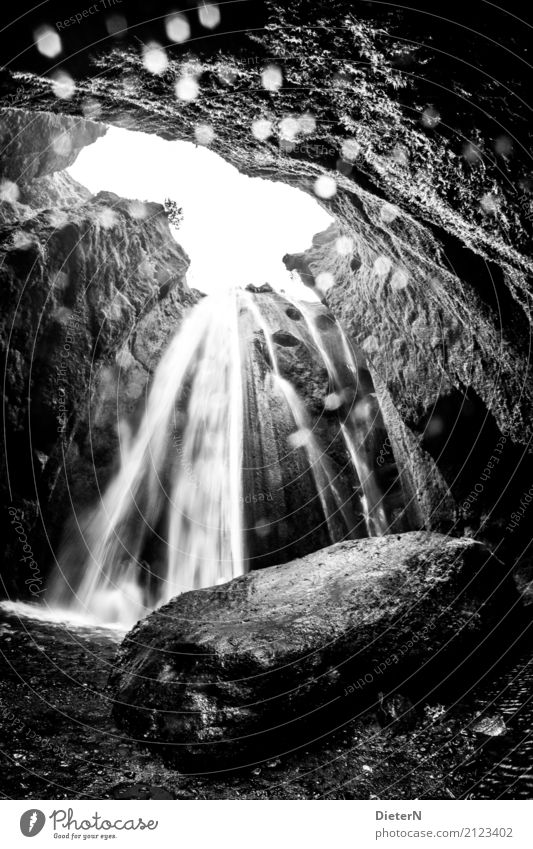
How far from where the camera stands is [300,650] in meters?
4.15

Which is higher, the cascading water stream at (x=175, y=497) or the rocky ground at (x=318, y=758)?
the cascading water stream at (x=175, y=497)

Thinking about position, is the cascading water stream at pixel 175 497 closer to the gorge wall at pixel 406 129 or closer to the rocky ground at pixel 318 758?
the rocky ground at pixel 318 758

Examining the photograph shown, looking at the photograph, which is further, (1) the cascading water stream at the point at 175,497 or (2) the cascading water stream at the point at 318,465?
(2) the cascading water stream at the point at 318,465

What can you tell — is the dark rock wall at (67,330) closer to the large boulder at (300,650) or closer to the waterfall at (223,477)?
the waterfall at (223,477)

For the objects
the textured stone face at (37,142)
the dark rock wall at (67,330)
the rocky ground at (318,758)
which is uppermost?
the textured stone face at (37,142)

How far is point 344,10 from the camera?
3023 millimetres

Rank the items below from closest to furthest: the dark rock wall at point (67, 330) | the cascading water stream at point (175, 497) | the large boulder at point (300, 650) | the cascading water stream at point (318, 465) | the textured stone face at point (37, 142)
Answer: the large boulder at point (300, 650), the dark rock wall at point (67, 330), the textured stone face at point (37, 142), the cascading water stream at point (175, 497), the cascading water stream at point (318, 465)

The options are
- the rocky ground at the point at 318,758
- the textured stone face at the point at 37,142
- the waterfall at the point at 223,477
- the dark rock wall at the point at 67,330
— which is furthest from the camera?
the waterfall at the point at 223,477

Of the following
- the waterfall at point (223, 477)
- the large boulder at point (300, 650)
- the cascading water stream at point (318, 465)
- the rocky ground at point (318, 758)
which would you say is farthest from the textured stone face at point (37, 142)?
the rocky ground at point (318, 758)

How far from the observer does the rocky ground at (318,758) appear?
3.34 m

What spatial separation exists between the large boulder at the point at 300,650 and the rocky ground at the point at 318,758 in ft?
0.56

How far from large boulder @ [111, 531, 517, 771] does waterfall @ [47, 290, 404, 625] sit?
5.08 meters

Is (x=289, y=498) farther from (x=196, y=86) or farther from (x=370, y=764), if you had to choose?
(x=196, y=86)

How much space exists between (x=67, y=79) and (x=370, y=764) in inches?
270
